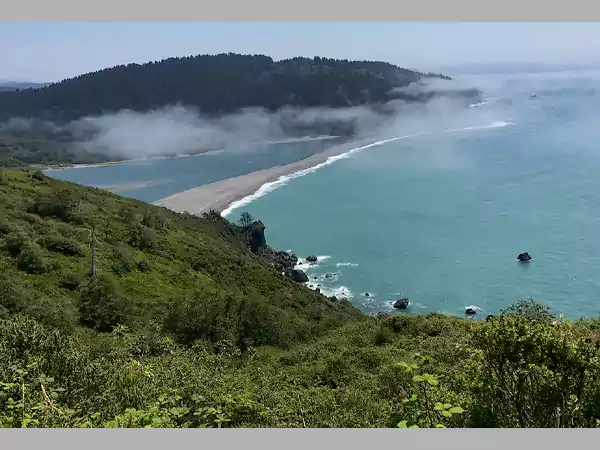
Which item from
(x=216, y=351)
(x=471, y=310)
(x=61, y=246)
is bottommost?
(x=471, y=310)

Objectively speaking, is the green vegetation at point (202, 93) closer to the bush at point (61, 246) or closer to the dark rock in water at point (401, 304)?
the dark rock in water at point (401, 304)

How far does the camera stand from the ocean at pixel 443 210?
36.9 m

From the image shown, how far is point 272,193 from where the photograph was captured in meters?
69.2

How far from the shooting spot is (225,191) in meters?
71.2

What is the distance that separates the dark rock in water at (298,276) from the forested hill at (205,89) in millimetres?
97712

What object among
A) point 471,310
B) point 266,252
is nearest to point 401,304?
point 471,310

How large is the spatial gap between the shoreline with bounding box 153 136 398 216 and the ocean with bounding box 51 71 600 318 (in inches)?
82.4

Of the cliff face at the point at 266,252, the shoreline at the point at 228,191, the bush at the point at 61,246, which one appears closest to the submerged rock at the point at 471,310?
the cliff face at the point at 266,252

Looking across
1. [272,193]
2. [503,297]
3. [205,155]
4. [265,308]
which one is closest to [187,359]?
[265,308]

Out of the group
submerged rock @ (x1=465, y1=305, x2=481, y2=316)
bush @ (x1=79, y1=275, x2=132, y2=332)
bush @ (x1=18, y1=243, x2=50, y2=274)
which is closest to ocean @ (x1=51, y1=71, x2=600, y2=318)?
submerged rock @ (x1=465, y1=305, x2=481, y2=316)

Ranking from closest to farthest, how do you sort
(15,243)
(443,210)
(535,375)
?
(535,375), (15,243), (443,210)

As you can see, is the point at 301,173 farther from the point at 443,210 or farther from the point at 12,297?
the point at 12,297

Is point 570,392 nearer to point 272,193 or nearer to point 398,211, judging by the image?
point 398,211

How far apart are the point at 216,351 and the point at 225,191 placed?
192 ft
